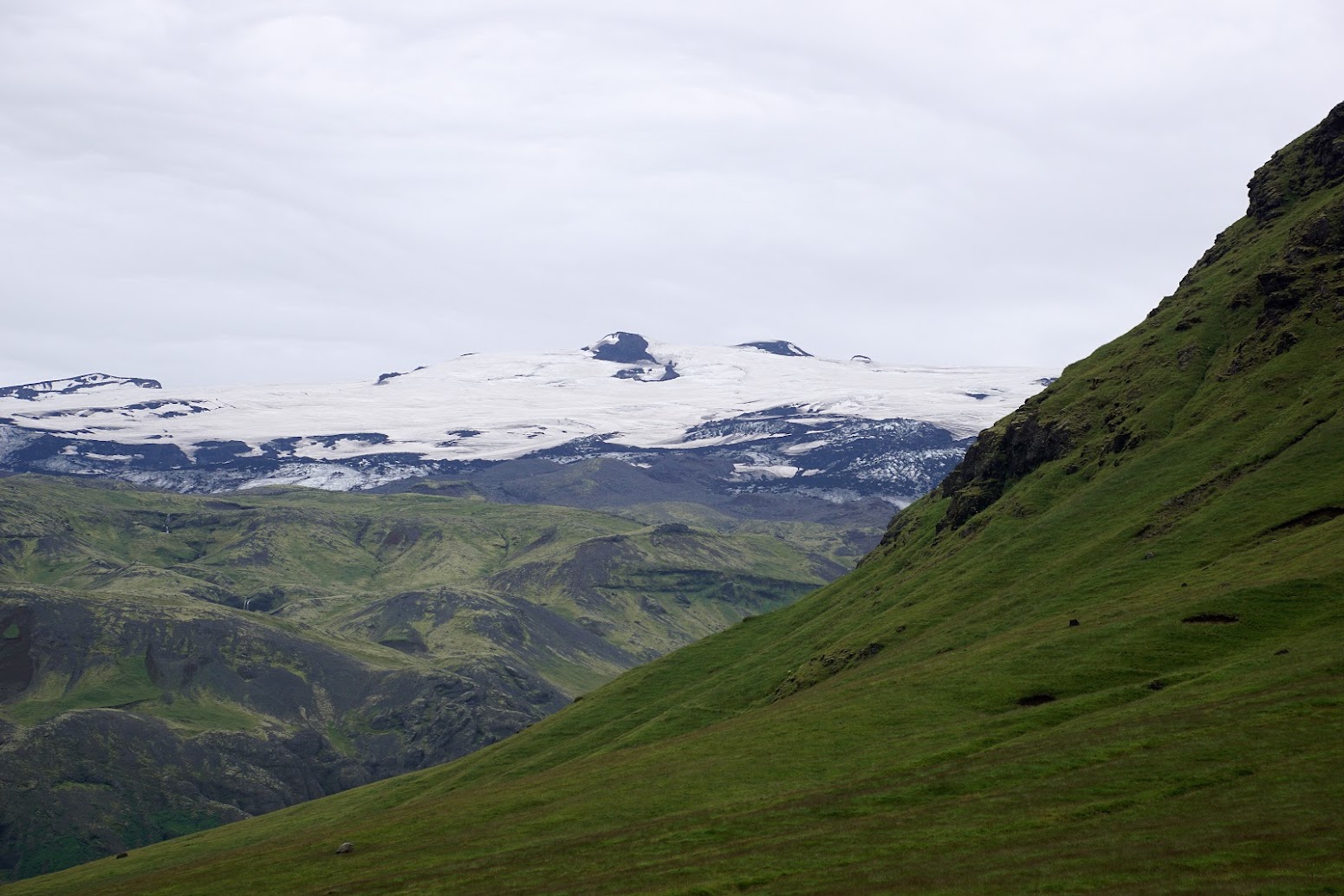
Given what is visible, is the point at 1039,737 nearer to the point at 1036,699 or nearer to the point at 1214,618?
the point at 1036,699

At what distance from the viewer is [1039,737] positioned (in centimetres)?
9712

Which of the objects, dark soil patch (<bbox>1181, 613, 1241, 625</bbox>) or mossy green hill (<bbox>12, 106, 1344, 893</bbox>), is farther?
dark soil patch (<bbox>1181, 613, 1241, 625</bbox>)

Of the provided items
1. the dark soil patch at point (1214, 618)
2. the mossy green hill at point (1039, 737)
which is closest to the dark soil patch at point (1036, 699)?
the mossy green hill at point (1039, 737)

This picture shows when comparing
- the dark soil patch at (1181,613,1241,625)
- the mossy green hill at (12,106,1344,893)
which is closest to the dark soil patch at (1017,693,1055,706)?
the mossy green hill at (12,106,1344,893)

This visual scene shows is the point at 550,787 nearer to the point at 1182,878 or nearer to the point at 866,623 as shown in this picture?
the point at 866,623

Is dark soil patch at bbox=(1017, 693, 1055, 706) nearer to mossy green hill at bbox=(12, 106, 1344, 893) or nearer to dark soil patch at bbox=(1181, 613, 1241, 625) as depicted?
mossy green hill at bbox=(12, 106, 1344, 893)

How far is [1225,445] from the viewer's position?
560 feet

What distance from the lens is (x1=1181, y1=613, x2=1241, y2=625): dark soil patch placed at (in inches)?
4508

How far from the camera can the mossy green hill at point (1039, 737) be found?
69625 millimetres

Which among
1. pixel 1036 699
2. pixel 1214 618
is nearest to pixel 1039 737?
pixel 1036 699

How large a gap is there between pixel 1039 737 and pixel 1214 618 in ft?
97.0

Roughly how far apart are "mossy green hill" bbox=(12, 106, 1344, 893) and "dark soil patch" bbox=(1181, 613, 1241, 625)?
11.0 inches

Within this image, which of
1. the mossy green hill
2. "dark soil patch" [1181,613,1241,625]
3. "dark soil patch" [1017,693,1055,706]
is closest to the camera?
the mossy green hill

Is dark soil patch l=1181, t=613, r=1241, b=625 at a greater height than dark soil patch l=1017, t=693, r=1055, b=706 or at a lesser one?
greater
